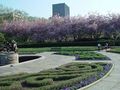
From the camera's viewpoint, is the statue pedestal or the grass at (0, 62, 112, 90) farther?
the statue pedestal

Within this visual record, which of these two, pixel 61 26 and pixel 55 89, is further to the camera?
pixel 61 26

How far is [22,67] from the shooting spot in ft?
58.0

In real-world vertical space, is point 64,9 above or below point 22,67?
above

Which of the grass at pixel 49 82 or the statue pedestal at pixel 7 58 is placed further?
the statue pedestal at pixel 7 58

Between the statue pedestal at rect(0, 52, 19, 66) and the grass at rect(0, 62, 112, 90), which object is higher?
the statue pedestal at rect(0, 52, 19, 66)

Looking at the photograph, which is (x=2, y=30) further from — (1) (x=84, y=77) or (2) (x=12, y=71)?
(1) (x=84, y=77)

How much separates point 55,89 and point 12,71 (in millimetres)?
5841

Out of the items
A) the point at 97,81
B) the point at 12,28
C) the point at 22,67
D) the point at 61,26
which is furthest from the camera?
the point at 12,28

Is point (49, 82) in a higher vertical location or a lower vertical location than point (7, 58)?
lower

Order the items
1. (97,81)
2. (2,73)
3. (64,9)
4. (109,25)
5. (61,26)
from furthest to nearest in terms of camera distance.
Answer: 1. (64,9)
2. (61,26)
3. (109,25)
4. (2,73)
5. (97,81)

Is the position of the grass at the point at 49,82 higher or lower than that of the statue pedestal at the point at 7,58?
lower

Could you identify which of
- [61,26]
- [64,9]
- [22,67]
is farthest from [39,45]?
[64,9]

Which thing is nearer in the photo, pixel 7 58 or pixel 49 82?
pixel 49 82

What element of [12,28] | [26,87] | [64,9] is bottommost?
[26,87]
